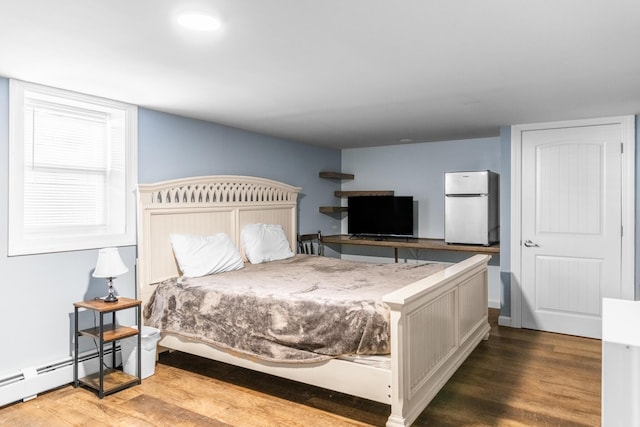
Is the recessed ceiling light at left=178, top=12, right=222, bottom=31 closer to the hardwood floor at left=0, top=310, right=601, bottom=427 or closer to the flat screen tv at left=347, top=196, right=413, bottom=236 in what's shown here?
the hardwood floor at left=0, top=310, right=601, bottom=427

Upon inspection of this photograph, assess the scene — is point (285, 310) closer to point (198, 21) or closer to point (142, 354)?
point (142, 354)

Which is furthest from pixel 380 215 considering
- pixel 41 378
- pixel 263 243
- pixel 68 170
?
pixel 41 378

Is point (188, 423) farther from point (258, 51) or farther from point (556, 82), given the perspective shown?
point (556, 82)

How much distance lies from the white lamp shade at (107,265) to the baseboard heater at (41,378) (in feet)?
2.36

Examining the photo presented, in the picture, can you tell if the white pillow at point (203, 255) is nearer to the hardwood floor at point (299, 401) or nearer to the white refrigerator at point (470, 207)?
the hardwood floor at point (299, 401)


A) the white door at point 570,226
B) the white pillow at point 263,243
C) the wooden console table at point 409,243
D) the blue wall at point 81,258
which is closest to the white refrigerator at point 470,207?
the wooden console table at point 409,243

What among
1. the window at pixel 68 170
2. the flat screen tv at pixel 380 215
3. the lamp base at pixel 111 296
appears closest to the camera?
the window at pixel 68 170

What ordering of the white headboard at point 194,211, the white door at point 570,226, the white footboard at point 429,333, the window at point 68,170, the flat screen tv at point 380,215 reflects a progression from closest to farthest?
the white footboard at point 429,333, the window at point 68,170, the white headboard at point 194,211, the white door at point 570,226, the flat screen tv at point 380,215

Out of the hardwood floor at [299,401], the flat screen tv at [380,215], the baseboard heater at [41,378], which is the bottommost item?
the hardwood floor at [299,401]

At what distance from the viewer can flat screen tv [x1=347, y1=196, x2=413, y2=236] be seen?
572cm

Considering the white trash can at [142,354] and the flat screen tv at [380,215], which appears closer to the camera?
the white trash can at [142,354]

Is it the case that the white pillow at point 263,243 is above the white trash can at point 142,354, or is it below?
above

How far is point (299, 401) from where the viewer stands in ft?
9.48

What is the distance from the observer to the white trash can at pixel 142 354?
10.6 feet
